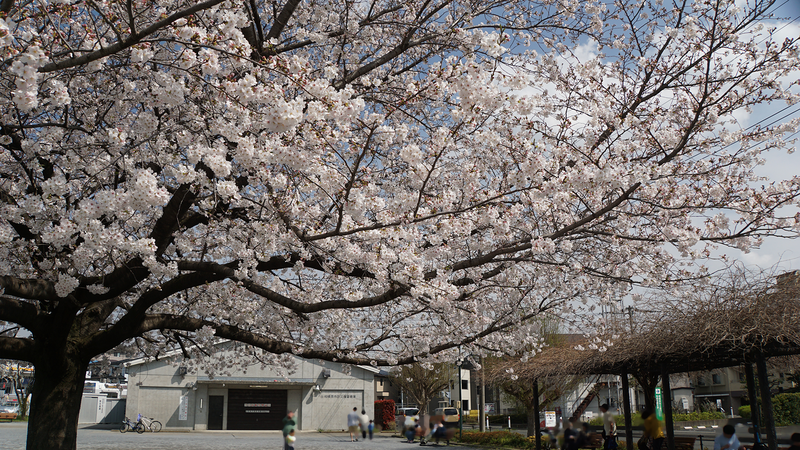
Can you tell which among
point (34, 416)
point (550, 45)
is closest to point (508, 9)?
point (550, 45)

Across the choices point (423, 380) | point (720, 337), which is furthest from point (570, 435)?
point (423, 380)

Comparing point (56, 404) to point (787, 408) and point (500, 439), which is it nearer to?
point (500, 439)

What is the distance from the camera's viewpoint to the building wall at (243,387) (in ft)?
98.5

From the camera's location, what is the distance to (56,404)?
8.40m

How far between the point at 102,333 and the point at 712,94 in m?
9.32

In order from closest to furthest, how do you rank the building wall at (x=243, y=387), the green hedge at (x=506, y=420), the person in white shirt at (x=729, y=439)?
the person in white shirt at (x=729, y=439) < the building wall at (x=243, y=387) < the green hedge at (x=506, y=420)

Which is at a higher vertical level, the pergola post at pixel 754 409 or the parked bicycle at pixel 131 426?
the pergola post at pixel 754 409

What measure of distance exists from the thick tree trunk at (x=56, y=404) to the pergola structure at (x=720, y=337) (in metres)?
10.6

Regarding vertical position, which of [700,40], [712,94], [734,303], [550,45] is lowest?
[734,303]

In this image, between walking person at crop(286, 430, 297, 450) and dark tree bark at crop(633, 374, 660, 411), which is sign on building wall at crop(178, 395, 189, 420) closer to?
walking person at crop(286, 430, 297, 450)

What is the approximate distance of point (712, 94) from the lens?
655 cm

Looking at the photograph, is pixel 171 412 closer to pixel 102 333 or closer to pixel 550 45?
pixel 102 333

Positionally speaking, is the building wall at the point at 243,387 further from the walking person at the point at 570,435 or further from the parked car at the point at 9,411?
the walking person at the point at 570,435

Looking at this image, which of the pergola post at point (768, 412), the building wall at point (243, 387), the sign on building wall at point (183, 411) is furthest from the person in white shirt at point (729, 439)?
the sign on building wall at point (183, 411)
